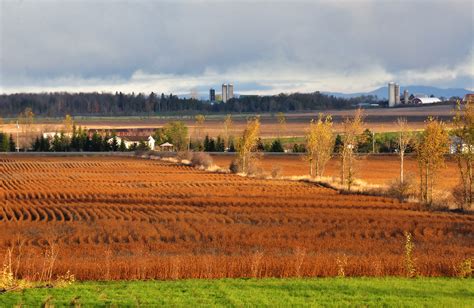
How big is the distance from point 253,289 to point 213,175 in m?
53.0

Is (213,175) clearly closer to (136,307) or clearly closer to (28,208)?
(28,208)

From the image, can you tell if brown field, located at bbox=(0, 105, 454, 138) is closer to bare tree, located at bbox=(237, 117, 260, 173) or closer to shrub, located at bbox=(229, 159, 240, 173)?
shrub, located at bbox=(229, 159, 240, 173)

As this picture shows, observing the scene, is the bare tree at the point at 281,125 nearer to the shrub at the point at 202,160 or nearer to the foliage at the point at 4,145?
the foliage at the point at 4,145

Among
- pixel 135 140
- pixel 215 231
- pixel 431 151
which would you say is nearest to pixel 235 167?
pixel 431 151

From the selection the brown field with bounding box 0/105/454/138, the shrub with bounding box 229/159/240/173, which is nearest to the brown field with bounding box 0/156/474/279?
the shrub with bounding box 229/159/240/173

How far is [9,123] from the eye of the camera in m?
181

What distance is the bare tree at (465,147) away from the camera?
4212 cm

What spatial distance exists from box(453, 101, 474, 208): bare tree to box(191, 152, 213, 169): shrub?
4107 cm

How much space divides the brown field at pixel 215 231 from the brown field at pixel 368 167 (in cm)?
1402

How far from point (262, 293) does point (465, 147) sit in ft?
96.9

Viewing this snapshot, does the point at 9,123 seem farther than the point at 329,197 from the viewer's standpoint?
Yes

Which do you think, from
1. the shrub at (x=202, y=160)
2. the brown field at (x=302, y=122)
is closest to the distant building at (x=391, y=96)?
the brown field at (x=302, y=122)

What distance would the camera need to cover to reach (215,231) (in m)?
32.2

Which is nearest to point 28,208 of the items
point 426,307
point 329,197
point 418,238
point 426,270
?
point 329,197
